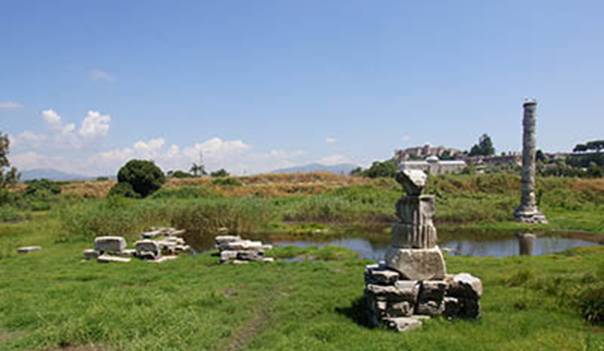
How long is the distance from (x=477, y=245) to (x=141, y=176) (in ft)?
89.1

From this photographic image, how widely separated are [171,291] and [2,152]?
2116cm

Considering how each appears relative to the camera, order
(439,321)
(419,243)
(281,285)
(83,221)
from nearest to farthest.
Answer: (439,321)
(419,243)
(281,285)
(83,221)

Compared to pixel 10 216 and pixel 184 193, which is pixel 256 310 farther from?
pixel 184 193

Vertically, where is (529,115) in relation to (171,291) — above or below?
above

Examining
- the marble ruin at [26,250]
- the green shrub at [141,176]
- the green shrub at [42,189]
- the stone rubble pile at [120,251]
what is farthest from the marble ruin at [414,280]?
the green shrub at [42,189]

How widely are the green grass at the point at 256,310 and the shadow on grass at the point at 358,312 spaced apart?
2 cm

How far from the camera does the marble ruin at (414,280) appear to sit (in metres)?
6.42

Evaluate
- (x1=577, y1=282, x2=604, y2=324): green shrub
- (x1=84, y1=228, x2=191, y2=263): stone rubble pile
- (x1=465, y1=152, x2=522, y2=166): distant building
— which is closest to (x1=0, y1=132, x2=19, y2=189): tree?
(x1=84, y1=228, x2=191, y2=263): stone rubble pile

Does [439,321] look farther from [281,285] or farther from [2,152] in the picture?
[2,152]

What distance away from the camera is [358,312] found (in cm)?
720

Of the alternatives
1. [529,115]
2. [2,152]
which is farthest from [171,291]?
[529,115]

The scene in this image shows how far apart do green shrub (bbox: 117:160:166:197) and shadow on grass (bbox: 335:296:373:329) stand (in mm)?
30434

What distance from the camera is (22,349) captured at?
5910 mm

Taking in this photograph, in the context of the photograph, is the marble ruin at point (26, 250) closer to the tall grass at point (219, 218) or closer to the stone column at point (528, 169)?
the tall grass at point (219, 218)
